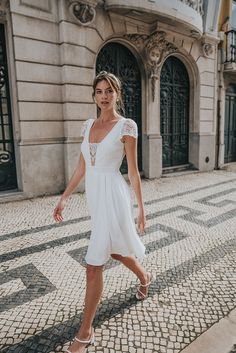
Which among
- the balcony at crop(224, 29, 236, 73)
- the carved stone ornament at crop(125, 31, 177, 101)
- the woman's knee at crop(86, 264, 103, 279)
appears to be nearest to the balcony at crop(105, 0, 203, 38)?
the carved stone ornament at crop(125, 31, 177, 101)

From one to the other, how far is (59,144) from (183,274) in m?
4.99

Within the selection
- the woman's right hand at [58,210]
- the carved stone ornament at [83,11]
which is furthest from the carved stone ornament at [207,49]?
the woman's right hand at [58,210]

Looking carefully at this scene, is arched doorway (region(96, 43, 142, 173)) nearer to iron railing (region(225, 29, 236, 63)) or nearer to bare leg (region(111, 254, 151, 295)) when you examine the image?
iron railing (region(225, 29, 236, 63))

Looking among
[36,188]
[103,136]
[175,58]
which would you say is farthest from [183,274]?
[175,58]

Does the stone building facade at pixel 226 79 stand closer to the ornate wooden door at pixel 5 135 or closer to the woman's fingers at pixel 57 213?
the ornate wooden door at pixel 5 135

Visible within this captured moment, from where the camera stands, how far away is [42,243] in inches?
160

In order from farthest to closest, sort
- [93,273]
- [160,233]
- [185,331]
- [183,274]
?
[160,233], [183,274], [185,331], [93,273]

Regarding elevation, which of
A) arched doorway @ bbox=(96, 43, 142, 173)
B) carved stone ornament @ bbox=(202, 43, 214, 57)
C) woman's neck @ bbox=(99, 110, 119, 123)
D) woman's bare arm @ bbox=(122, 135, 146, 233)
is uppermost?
carved stone ornament @ bbox=(202, 43, 214, 57)

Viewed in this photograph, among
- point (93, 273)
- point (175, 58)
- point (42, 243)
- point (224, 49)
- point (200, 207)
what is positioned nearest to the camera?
point (93, 273)

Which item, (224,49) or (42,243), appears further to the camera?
(224,49)

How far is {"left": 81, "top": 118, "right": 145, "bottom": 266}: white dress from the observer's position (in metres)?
2.08

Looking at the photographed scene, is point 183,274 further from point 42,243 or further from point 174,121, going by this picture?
point 174,121

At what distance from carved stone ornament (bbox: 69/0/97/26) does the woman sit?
5753 millimetres

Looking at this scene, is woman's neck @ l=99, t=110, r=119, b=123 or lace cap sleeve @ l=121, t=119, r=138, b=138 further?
woman's neck @ l=99, t=110, r=119, b=123
